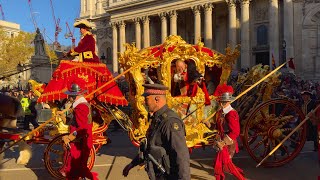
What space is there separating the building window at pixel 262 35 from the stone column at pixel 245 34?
128cm

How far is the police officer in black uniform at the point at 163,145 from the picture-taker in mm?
3645

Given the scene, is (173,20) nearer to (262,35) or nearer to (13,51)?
(262,35)

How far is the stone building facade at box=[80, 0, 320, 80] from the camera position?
3628 cm

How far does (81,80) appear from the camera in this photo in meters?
8.30

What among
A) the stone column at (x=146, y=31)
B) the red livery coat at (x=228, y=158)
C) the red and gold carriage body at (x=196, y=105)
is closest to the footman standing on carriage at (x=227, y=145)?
the red livery coat at (x=228, y=158)

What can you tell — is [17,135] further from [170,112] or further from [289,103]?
[289,103]

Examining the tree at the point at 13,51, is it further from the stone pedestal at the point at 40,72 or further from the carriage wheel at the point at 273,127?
the carriage wheel at the point at 273,127

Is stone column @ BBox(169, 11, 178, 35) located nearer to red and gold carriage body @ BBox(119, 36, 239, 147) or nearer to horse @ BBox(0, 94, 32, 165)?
red and gold carriage body @ BBox(119, 36, 239, 147)

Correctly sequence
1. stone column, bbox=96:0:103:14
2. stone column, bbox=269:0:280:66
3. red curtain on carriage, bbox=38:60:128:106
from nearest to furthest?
red curtain on carriage, bbox=38:60:128:106
stone column, bbox=269:0:280:66
stone column, bbox=96:0:103:14

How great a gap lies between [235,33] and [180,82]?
109 feet

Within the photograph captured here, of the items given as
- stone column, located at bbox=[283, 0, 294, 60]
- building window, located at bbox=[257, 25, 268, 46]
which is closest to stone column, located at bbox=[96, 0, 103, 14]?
building window, located at bbox=[257, 25, 268, 46]

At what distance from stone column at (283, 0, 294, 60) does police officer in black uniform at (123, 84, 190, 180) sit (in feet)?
113

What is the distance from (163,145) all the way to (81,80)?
15.9ft

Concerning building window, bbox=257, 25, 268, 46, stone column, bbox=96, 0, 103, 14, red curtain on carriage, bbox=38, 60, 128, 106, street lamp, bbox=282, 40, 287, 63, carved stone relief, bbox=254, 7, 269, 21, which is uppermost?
stone column, bbox=96, 0, 103, 14
